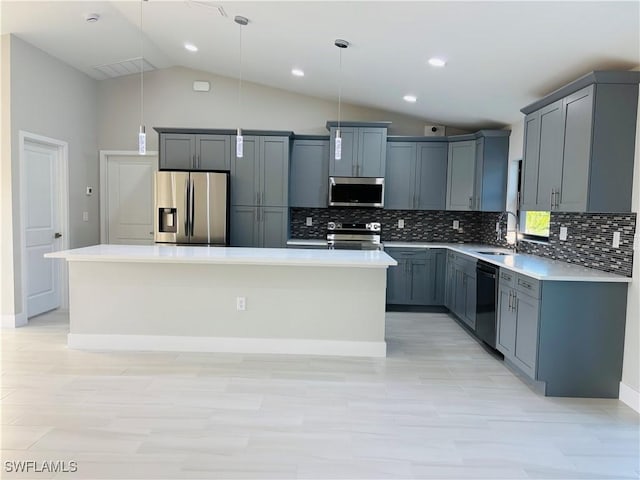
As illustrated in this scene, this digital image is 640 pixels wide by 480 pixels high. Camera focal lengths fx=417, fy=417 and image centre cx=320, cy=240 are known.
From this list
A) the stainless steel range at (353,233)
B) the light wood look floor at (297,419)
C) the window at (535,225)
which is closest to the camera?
the light wood look floor at (297,419)

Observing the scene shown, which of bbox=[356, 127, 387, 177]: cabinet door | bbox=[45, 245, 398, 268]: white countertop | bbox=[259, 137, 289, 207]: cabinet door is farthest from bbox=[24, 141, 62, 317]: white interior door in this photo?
bbox=[356, 127, 387, 177]: cabinet door

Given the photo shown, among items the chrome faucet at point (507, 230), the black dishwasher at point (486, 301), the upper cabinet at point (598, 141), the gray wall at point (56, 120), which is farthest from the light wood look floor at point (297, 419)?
the gray wall at point (56, 120)

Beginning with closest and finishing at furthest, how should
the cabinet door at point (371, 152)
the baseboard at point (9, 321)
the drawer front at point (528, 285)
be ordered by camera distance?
the drawer front at point (528, 285), the baseboard at point (9, 321), the cabinet door at point (371, 152)

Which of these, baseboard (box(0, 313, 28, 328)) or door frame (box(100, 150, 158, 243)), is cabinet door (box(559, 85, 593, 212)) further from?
baseboard (box(0, 313, 28, 328))

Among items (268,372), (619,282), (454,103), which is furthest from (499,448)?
(454,103)

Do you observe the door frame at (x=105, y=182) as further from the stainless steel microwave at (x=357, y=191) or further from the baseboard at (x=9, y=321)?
the stainless steel microwave at (x=357, y=191)

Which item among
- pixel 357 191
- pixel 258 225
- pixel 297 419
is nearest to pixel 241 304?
pixel 297 419

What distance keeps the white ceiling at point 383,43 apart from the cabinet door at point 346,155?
0.50 metres

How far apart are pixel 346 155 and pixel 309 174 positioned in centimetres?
58

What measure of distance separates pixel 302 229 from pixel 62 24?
364 centimetres

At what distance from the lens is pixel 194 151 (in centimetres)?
557

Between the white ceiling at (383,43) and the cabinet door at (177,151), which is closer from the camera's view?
the white ceiling at (383,43)

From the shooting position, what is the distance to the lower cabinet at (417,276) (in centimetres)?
546

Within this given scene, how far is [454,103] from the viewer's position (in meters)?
4.87
